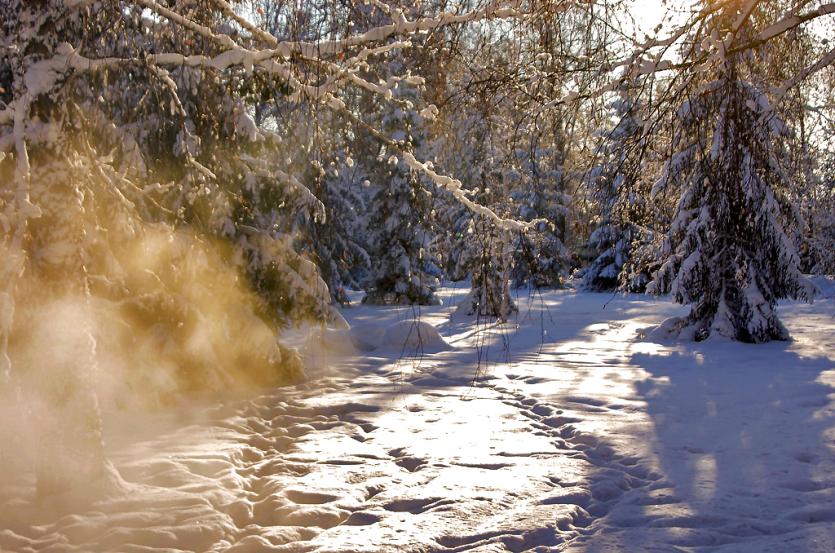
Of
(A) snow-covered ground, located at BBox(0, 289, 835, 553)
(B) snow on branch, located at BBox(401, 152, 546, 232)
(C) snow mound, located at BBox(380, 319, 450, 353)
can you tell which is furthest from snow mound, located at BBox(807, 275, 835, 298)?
(B) snow on branch, located at BBox(401, 152, 546, 232)

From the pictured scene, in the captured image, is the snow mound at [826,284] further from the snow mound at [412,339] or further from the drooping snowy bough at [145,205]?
the drooping snowy bough at [145,205]

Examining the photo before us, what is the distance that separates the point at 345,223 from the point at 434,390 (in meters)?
17.2

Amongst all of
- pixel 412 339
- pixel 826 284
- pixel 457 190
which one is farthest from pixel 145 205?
pixel 826 284

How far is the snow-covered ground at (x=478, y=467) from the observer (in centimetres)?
464

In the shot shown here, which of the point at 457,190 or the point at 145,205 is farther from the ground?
the point at 145,205

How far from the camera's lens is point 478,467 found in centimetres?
612

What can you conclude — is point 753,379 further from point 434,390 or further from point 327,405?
point 327,405

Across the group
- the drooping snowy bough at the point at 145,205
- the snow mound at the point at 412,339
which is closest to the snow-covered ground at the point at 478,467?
the drooping snowy bough at the point at 145,205

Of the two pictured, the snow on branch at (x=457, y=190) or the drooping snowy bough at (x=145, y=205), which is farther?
the snow on branch at (x=457, y=190)

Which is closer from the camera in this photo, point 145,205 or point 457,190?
point 457,190

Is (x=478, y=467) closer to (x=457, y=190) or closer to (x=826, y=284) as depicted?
(x=457, y=190)

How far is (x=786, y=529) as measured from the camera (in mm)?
4602

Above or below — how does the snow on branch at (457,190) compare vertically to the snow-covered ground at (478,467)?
above

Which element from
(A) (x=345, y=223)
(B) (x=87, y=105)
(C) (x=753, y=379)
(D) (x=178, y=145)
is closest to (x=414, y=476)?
(B) (x=87, y=105)
